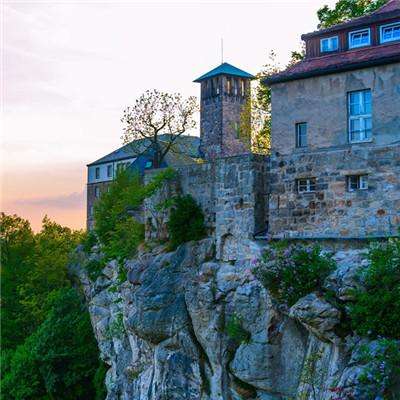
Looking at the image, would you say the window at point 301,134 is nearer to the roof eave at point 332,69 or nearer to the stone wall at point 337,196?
the stone wall at point 337,196

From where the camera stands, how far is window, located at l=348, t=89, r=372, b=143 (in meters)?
23.4

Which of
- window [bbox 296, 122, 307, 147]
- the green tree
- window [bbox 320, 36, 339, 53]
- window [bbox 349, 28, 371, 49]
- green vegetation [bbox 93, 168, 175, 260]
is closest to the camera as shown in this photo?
window [bbox 296, 122, 307, 147]

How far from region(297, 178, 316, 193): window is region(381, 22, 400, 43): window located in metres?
5.46

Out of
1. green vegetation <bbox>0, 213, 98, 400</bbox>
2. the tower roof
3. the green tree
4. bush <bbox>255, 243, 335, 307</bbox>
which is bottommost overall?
green vegetation <bbox>0, 213, 98, 400</bbox>

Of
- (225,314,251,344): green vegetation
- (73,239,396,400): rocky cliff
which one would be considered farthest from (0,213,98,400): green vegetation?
(225,314,251,344): green vegetation

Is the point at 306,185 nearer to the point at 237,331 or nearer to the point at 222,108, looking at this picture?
the point at 237,331

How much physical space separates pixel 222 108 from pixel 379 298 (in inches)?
2062

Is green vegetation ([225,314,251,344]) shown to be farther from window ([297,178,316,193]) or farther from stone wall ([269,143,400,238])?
window ([297,178,316,193])

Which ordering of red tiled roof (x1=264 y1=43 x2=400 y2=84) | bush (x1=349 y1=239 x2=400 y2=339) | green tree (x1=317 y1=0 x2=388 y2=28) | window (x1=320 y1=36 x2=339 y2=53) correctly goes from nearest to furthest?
bush (x1=349 y1=239 x2=400 y2=339), red tiled roof (x1=264 y1=43 x2=400 y2=84), window (x1=320 y1=36 x2=339 y2=53), green tree (x1=317 y1=0 x2=388 y2=28)

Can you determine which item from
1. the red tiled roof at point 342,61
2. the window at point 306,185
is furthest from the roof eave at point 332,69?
the window at point 306,185

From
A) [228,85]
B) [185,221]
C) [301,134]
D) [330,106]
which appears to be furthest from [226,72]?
[330,106]

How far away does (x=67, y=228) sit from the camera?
58812mm

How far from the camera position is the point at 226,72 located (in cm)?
6994

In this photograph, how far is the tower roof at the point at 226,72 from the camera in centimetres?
7019
